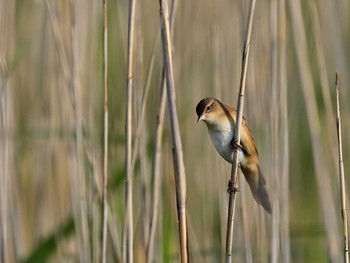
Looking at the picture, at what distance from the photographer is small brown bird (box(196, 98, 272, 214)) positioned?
2.44 m

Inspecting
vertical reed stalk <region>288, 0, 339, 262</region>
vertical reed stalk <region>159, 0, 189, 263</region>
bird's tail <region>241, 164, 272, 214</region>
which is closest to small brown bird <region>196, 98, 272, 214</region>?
bird's tail <region>241, 164, 272, 214</region>

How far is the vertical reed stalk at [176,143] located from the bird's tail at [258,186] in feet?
2.96

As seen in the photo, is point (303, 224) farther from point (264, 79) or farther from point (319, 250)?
point (264, 79)

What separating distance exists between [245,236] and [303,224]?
0.83 m

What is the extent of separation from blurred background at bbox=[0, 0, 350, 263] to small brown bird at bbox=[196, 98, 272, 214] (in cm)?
5

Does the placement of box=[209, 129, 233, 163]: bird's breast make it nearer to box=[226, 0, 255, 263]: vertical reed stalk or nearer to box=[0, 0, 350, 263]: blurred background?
box=[0, 0, 350, 263]: blurred background

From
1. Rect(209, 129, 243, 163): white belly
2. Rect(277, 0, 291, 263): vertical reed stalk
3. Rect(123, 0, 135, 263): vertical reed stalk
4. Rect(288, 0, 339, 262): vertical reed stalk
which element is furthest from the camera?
Rect(288, 0, 339, 262): vertical reed stalk

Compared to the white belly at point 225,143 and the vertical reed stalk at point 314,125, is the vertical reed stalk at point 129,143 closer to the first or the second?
the white belly at point 225,143

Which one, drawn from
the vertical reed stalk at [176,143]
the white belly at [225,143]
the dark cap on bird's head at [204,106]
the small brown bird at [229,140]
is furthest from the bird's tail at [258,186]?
the vertical reed stalk at [176,143]

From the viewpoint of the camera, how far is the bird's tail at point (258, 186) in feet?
8.54

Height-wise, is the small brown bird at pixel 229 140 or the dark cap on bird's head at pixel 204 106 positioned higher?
the dark cap on bird's head at pixel 204 106

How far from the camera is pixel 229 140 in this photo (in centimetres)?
243

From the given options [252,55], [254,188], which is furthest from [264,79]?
[254,188]

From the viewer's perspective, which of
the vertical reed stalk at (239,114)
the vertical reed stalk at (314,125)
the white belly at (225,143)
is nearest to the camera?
the vertical reed stalk at (239,114)
